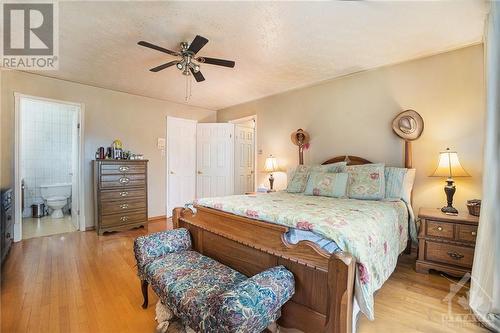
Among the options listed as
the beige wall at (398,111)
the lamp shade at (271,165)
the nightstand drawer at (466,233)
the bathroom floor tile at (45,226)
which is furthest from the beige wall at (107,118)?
the nightstand drawer at (466,233)

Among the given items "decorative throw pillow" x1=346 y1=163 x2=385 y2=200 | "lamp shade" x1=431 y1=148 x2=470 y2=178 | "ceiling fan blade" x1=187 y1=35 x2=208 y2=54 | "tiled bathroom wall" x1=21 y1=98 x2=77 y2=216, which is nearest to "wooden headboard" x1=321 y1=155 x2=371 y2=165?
"decorative throw pillow" x1=346 y1=163 x2=385 y2=200

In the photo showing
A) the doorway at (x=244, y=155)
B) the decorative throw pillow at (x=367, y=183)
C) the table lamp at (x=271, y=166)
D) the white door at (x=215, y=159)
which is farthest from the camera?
the doorway at (x=244, y=155)

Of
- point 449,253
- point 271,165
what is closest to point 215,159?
point 271,165

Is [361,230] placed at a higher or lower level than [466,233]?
higher

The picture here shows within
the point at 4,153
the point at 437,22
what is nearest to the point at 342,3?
the point at 437,22

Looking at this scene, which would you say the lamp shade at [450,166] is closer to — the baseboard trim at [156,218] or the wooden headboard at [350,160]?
the wooden headboard at [350,160]

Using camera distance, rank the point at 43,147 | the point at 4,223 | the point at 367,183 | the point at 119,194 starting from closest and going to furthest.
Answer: the point at 4,223 → the point at 367,183 → the point at 119,194 → the point at 43,147

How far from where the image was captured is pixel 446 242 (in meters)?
2.29

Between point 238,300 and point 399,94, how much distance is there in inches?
125

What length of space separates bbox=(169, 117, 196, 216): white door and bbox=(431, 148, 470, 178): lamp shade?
4.42 meters

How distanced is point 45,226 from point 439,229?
5.95 meters

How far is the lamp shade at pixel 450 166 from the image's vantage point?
7.91ft
